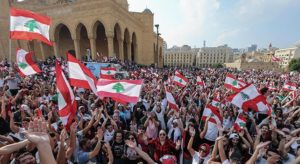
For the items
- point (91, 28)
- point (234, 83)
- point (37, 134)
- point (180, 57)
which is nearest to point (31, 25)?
point (37, 134)

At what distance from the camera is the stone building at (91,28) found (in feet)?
93.4

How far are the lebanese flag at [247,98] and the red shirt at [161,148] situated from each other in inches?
95.4

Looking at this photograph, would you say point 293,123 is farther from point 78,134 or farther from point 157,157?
point 78,134

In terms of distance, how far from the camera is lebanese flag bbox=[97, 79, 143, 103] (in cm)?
579

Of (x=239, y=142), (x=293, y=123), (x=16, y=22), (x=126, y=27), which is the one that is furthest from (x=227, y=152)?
(x=126, y=27)

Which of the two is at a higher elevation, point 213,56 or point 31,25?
point 213,56

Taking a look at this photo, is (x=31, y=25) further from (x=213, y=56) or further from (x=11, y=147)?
(x=213, y=56)

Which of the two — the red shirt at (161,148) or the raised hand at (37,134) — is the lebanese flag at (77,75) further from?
the raised hand at (37,134)

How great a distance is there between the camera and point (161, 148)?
15.1ft

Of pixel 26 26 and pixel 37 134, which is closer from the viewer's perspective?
pixel 37 134

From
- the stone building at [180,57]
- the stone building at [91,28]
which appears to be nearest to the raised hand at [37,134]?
the stone building at [91,28]

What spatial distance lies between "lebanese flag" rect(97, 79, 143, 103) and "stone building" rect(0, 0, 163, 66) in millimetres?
20947

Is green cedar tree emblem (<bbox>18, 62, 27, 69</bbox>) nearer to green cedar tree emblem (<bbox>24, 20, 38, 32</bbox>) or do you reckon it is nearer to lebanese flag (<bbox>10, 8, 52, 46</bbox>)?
lebanese flag (<bbox>10, 8, 52, 46</bbox>)

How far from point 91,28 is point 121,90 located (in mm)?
25112
